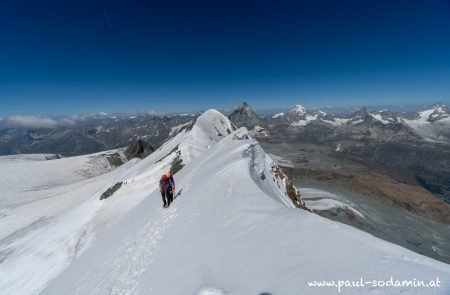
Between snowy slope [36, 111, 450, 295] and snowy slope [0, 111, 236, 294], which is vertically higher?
snowy slope [36, 111, 450, 295]

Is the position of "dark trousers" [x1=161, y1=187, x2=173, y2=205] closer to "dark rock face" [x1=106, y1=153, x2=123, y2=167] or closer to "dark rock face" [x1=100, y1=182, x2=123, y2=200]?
"dark rock face" [x1=100, y1=182, x2=123, y2=200]

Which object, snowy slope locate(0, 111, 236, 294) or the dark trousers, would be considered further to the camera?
snowy slope locate(0, 111, 236, 294)

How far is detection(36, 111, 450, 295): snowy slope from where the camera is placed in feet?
18.7

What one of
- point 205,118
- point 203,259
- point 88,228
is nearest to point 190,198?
point 203,259

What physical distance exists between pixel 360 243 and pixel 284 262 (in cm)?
206

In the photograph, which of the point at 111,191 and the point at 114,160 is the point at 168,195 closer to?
the point at 111,191

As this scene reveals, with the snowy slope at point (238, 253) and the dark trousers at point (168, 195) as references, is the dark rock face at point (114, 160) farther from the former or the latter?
the snowy slope at point (238, 253)

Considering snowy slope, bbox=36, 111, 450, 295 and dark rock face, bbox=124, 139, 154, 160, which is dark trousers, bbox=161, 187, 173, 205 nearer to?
snowy slope, bbox=36, 111, 450, 295

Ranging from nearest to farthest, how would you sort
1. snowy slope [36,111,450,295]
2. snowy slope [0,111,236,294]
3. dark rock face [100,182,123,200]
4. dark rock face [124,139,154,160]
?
snowy slope [36,111,450,295] → snowy slope [0,111,236,294] → dark rock face [100,182,123,200] → dark rock face [124,139,154,160]

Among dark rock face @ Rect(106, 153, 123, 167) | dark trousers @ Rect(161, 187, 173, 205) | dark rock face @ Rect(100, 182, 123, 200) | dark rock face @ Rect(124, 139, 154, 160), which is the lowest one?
dark rock face @ Rect(106, 153, 123, 167)

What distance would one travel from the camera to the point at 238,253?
7.90m

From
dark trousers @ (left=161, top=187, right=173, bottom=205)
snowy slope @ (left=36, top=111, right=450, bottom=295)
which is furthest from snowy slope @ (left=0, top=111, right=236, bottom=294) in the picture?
dark trousers @ (left=161, top=187, right=173, bottom=205)

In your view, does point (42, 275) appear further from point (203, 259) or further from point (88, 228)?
point (203, 259)

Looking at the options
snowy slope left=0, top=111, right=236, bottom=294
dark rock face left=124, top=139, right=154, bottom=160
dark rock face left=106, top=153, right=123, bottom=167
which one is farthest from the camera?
dark rock face left=106, top=153, right=123, bottom=167
